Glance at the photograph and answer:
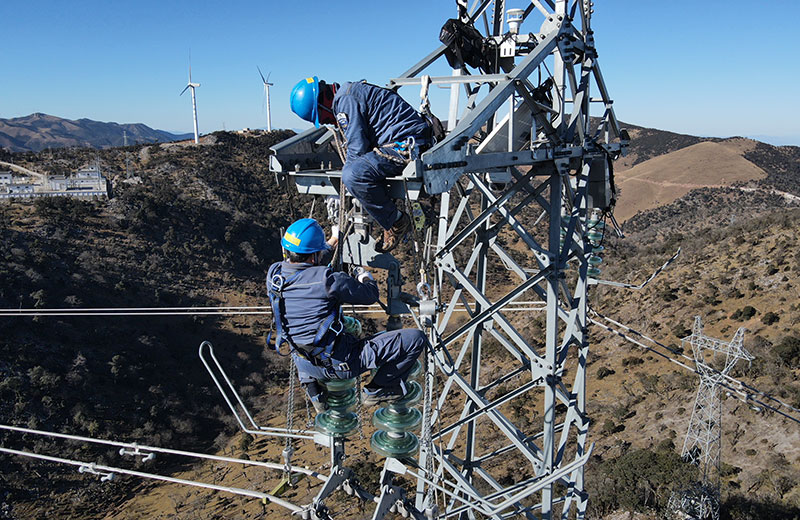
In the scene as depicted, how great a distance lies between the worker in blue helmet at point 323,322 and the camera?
4.53 metres

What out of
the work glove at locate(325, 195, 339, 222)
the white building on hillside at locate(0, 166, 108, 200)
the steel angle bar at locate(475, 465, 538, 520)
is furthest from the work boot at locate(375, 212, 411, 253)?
the white building on hillside at locate(0, 166, 108, 200)

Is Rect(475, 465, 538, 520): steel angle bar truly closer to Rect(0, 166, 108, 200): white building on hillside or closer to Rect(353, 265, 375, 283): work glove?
Rect(353, 265, 375, 283): work glove

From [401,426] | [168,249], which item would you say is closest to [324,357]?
[401,426]

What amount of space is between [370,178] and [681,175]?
307 ft

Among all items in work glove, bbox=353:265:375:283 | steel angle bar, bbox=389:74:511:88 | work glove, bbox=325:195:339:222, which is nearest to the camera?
work glove, bbox=353:265:375:283

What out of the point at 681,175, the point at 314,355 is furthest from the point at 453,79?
the point at 681,175

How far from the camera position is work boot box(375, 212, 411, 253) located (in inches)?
192

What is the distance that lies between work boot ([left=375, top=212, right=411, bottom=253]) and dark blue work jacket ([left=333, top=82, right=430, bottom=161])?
2.40 ft

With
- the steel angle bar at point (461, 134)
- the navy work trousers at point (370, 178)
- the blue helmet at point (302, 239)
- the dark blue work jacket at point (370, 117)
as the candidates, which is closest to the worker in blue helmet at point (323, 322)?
the blue helmet at point (302, 239)

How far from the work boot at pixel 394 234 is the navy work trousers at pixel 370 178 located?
320 mm

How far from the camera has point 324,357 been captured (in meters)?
4.79

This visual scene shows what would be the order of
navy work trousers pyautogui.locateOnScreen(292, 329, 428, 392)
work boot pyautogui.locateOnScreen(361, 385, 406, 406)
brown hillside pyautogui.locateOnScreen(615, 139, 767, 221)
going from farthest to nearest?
brown hillside pyautogui.locateOnScreen(615, 139, 767, 221) < work boot pyautogui.locateOnScreen(361, 385, 406, 406) < navy work trousers pyautogui.locateOnScreen(292, 329, 428, 392)

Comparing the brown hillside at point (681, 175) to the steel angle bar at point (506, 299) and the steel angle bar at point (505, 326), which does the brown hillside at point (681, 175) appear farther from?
the steel angle bar at point (506, 299)

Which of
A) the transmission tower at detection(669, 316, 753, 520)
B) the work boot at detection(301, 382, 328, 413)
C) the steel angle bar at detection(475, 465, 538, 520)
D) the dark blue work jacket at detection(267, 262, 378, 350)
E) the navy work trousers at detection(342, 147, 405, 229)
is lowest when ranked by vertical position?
the transmission tower at detection(669, 316, 753, 520)
